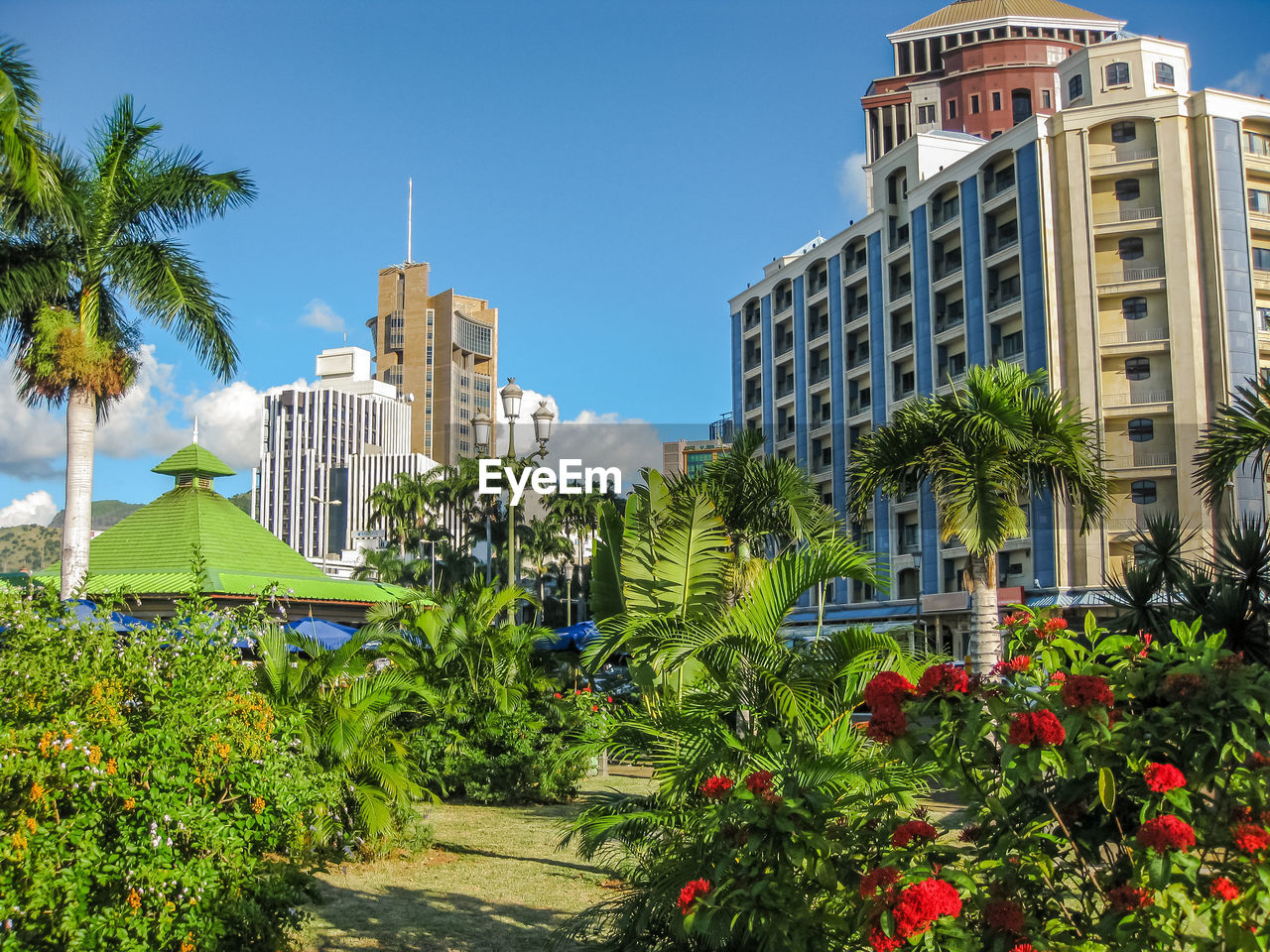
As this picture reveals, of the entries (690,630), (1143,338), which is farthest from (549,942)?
(1143,338)

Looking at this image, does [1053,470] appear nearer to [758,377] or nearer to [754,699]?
[754,699]

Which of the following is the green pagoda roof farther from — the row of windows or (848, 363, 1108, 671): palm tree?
the row of windows

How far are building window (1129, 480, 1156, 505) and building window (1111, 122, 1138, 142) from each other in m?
14.2

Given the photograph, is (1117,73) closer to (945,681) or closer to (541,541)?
(541,541)

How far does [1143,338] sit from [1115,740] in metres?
42.4

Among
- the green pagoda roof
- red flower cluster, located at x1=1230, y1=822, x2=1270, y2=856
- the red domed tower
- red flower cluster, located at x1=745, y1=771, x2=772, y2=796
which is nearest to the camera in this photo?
red flower cluster, located at x1=1230, y1=822, x2=1270, y2=856

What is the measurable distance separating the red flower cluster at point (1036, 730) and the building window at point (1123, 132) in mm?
45717

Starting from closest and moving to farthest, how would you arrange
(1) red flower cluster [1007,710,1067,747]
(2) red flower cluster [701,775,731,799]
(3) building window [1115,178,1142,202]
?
(1) red flower cluster [1007,710,1067,747]
(2) red flower cluster [701,775,731,799]
(3) building window [1115,178,1142,202]

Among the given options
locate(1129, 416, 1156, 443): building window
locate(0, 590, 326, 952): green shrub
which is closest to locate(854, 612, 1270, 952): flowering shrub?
locate(0, 590, 326, 952): green shrub

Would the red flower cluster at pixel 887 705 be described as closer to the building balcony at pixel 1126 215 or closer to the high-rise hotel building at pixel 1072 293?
the high-rise hotel building at pixel 1072 293

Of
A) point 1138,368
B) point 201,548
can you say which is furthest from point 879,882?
point 1138,368

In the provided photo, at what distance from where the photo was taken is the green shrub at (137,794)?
15.1 ft

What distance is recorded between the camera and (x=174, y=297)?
1495 cm

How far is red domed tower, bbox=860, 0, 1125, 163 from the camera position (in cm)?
6819
